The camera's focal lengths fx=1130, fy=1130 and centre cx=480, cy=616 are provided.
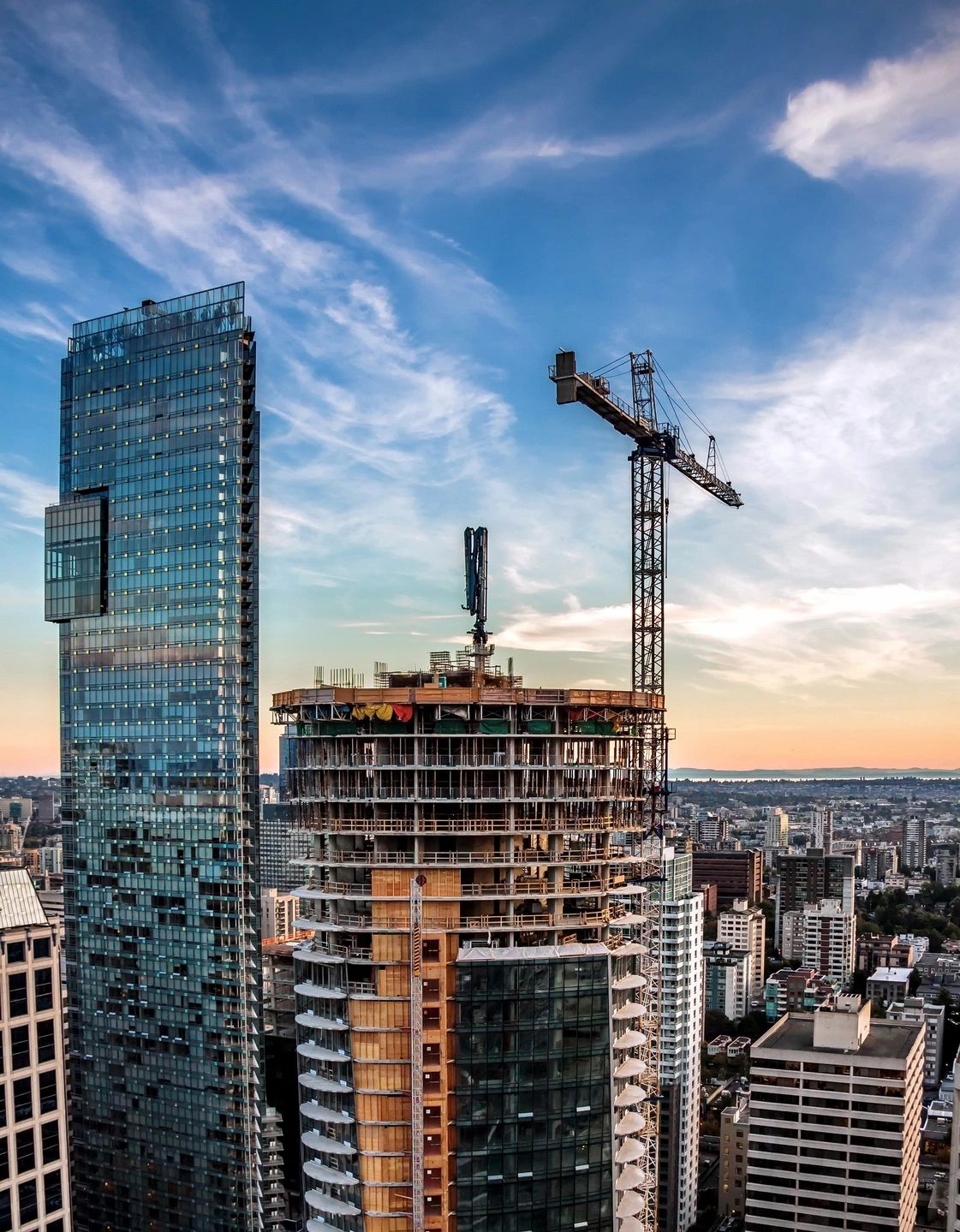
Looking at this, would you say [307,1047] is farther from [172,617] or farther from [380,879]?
[172,617]

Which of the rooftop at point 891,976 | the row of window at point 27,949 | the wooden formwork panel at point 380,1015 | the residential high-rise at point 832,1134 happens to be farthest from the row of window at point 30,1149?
the rooftop at point 891,976

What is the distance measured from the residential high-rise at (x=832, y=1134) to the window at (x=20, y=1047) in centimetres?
5266

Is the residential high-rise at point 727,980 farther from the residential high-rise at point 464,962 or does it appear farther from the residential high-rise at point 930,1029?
the residential high-rise at point 464,962

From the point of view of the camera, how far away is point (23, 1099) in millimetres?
53250

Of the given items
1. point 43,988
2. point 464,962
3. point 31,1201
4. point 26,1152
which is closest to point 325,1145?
point 464,962

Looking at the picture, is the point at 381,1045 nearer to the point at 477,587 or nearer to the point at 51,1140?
the point at 477,587

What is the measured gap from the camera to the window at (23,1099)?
5294 centimetres

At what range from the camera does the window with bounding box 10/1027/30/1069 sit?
174 feet

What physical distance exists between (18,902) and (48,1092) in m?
9.18

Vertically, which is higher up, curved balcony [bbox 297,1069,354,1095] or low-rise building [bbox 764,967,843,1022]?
curved balcony [bbox 297,1069,354,1095]

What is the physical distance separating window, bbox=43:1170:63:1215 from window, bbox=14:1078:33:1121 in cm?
360

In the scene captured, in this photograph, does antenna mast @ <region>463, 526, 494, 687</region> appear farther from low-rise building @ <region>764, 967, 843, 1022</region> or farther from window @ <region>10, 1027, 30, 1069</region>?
low-rise building @ <region>764, 967, 843, 1022</region>

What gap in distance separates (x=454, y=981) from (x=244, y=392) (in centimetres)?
5879

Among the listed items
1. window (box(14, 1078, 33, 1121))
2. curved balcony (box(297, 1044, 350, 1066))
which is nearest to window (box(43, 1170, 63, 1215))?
window (box(14, 1078, 33, 1121))
